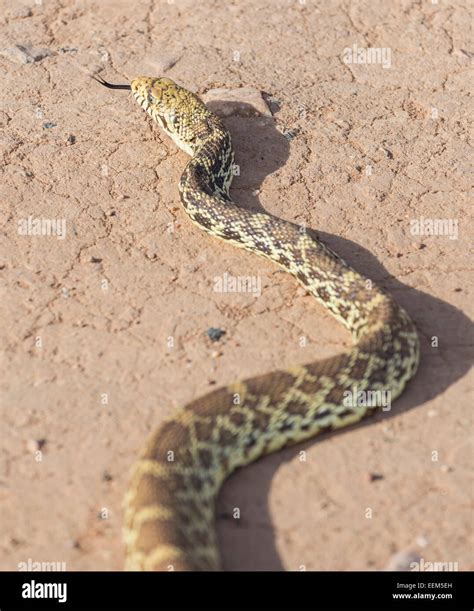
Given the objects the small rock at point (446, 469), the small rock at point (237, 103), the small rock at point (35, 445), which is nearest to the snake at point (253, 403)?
the small rock at point (446, 469)

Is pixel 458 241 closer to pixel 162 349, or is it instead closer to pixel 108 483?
pixel 162 349

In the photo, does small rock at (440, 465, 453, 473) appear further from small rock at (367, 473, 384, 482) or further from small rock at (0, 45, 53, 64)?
small rock at (0, 45, 53, 64)

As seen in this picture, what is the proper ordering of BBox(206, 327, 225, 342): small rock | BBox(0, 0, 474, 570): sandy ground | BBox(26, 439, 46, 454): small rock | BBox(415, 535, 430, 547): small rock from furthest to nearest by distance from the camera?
BBox(206, 327, 225, 342): small rock, BBox(26, 439, 46, 454): small rock, BBox(0, 0, 474, 570): sandy ground, BBox(415, 535, 430, 547): small rock

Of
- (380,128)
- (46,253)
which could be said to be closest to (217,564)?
(46,253)

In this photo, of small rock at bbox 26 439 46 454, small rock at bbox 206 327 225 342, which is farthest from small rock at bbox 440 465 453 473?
small rock at bbox 26 439 46 454

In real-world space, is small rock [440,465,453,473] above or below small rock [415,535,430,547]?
below

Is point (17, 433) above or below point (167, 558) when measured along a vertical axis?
below

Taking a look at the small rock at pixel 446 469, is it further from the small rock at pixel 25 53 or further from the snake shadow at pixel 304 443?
the small rock at pixel 25 53

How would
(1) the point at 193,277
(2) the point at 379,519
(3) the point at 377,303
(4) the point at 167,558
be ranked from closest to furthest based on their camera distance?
1. (4) the point at 167,558
2. (2) the point at 379,519
3. (3) the point at 377,303
4. (1) the point at 193,277
